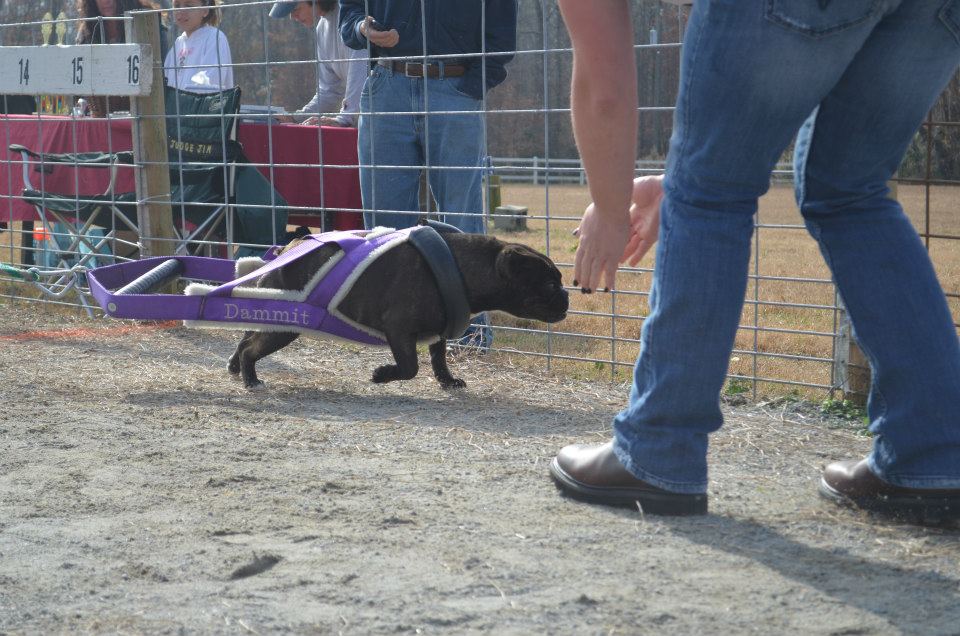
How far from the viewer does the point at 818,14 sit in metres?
1.90

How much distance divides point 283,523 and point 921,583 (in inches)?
46.3

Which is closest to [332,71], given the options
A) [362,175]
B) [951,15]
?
[362,175]

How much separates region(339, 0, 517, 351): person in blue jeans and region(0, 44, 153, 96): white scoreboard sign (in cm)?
116

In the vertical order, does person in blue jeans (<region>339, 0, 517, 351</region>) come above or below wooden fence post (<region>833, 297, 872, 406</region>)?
above

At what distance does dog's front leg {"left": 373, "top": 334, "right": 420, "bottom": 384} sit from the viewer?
3727mm

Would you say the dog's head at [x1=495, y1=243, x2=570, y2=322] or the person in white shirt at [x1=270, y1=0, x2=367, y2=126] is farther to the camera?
the person in white shirt at [x1=270, y1=0, x2=367, y2=126]

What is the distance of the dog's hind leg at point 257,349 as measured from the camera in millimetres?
3918

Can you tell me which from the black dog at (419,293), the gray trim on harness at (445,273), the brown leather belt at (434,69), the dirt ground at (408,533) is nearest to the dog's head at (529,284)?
the black dog at (419,293)

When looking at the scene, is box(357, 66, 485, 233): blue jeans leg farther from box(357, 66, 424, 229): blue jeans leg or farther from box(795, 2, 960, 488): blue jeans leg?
box(795, 2, 960, 488): blue jeans leg

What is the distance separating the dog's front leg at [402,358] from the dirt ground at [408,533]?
18 centimetres

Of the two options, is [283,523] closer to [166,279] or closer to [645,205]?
[645,205]

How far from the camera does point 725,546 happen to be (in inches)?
80.6

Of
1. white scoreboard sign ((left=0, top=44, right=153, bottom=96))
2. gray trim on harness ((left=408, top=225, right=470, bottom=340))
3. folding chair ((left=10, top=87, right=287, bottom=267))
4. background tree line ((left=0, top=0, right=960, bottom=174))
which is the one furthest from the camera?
background tree line ((left=0, top=0, right=960, bottom=174))

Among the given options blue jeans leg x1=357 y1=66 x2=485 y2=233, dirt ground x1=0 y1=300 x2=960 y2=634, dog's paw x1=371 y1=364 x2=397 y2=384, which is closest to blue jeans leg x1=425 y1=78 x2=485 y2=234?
blue jeans leg x1=357 y1=66 x2=485 y2=233
